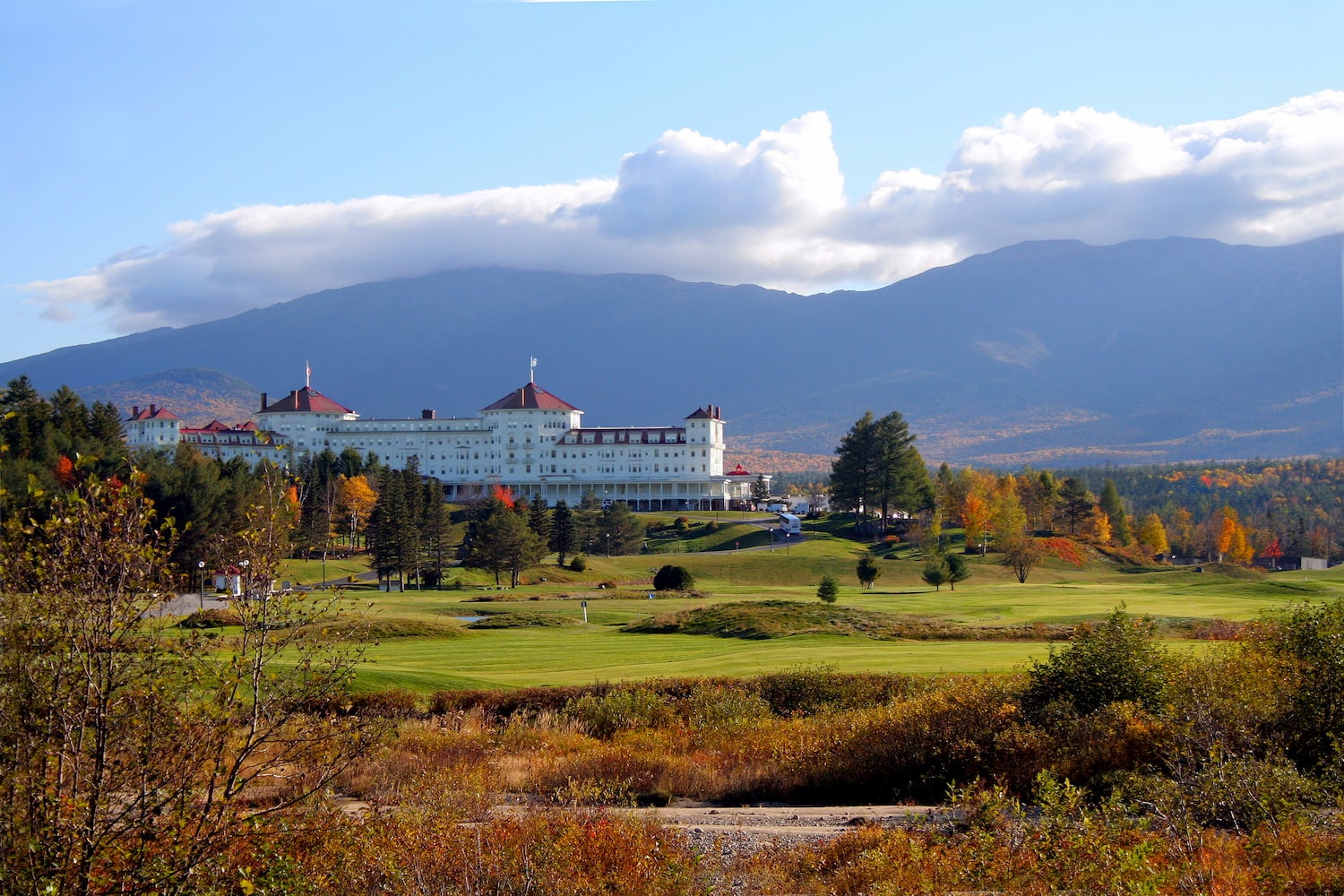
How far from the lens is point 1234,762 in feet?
42.1

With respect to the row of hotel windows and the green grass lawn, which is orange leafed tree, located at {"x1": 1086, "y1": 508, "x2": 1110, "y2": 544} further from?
the row of hotel windows

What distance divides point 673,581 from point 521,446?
71.9m

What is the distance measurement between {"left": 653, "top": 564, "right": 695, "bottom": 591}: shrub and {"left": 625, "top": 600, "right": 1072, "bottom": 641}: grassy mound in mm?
15691

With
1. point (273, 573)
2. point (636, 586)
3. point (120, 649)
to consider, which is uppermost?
point (273, 573)

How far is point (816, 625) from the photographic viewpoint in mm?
35625

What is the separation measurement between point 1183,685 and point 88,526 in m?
13.7

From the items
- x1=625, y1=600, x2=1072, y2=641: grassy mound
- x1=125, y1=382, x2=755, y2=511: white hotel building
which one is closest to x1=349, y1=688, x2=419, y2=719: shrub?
x1=625, y1=600, x2=1072, y2=641: grassy mound

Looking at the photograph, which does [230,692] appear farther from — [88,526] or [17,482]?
[17,482]

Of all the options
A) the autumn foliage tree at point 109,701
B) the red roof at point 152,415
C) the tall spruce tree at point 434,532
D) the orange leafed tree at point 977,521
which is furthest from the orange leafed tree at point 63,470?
the red roof at point 152,415

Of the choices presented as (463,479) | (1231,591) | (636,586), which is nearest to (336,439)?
(463,479)

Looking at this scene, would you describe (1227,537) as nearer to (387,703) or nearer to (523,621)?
(523,621)

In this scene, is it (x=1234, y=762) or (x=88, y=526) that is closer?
(x=88, y=526)

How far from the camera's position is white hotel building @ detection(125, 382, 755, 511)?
122500 mm

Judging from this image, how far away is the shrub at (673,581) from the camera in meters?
57.9
